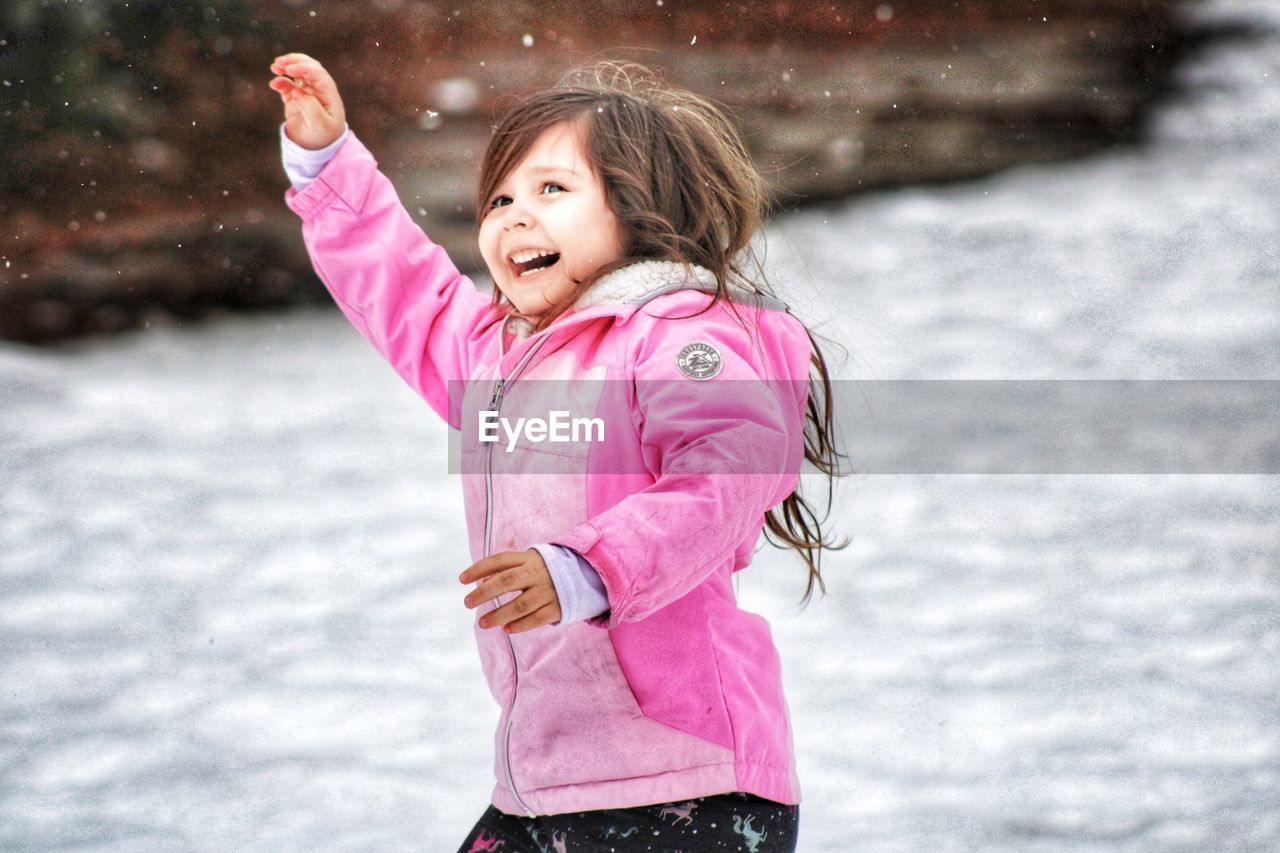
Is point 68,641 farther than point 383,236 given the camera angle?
Yes

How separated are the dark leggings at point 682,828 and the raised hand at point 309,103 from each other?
568 millimetres

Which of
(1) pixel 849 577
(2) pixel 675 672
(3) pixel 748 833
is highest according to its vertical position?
(2) pixel 675 672

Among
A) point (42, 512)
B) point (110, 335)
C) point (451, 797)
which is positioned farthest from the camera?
point (110, 335)

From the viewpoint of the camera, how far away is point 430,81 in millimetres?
1829

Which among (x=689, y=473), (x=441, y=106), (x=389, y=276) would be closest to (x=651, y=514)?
(x=689, y=473)

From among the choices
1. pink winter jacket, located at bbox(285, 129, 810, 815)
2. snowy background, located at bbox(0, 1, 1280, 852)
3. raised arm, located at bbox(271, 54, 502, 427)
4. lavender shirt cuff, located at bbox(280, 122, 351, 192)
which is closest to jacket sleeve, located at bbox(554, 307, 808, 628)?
pink winter jacket, located at bbox(285, 129, 810, 815)

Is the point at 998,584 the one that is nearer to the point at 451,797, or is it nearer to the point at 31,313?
the point at 451,797

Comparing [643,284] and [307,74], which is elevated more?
[307,74]

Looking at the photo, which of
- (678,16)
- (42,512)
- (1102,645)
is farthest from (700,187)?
(42,512)

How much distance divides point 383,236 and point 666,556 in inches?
18.1

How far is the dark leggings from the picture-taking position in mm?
942

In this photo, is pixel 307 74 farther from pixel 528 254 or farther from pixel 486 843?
pixel 486 843

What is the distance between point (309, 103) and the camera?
1.11 metres

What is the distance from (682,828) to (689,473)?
0.85ft
